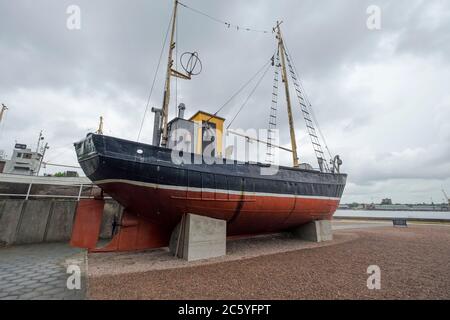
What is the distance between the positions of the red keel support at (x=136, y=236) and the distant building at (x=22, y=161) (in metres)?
43.1

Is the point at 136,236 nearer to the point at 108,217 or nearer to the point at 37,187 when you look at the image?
the point at 108,217

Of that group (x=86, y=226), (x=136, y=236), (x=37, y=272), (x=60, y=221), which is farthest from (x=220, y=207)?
(x=60, y=221)

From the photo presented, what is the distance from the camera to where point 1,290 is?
405cm

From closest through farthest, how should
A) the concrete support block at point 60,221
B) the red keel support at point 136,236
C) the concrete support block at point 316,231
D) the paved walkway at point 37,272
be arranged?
the paved walkway at point 37,272 < the red keel support at point 136,236 < the concrete support block at point 60,221 < the concrete support block at point 316,231

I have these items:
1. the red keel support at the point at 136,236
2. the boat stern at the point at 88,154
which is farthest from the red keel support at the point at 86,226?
the boat stern at the point at 88,154

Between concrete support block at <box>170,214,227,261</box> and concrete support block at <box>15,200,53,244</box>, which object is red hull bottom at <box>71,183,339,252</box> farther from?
concrete support block at <box>15,200,53,244</box>

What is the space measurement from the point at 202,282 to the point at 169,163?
3635 millimetres

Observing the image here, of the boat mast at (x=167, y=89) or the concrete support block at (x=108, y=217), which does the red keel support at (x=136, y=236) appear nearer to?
the boat mast at (x=167, y=89)

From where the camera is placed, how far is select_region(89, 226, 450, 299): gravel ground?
3.91 metres

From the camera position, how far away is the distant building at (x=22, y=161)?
123ft

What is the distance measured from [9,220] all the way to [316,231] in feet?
46.9

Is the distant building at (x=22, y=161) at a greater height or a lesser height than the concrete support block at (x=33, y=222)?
greater
